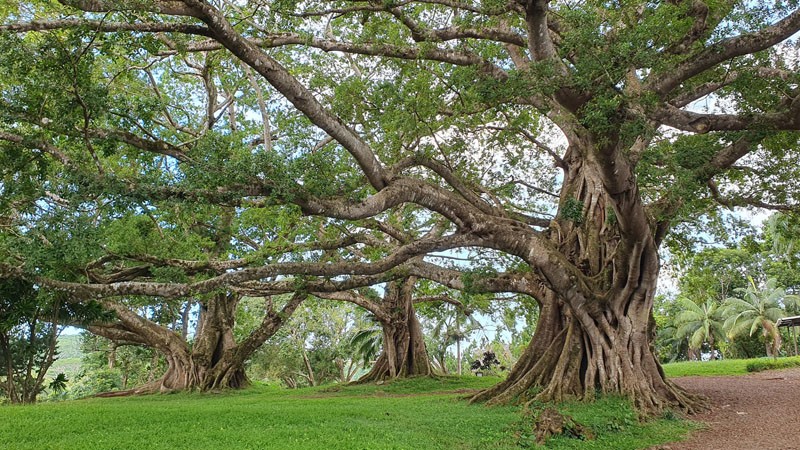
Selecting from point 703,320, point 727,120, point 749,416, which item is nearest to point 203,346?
point 749,416

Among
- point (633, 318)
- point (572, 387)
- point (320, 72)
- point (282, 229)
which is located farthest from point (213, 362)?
point (633, 318)

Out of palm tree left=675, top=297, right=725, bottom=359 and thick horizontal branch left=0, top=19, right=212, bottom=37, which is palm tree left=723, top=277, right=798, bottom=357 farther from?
thick horizontal branch left=0, top=19, right=212, bottom=37

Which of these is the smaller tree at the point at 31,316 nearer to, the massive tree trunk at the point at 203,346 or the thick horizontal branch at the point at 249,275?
the thick horizontal branch at the point at 249,275

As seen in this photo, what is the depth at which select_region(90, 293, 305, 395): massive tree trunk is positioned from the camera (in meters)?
17.2

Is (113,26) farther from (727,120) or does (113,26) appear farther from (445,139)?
(727,120)

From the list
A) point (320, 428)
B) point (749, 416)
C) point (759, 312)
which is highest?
point (759, 312)

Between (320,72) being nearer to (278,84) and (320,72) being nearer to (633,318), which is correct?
(278,84)

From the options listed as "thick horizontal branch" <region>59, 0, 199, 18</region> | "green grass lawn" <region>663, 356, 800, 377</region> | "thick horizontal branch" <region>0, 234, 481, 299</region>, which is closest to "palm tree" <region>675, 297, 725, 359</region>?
"green grass lawn" <region>663, 356, 800, 377</region>

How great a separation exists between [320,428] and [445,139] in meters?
6.37

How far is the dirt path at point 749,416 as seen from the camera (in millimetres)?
6974

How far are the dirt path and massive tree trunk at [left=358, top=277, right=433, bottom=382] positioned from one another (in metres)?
8.15

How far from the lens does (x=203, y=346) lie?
17844 millimetres

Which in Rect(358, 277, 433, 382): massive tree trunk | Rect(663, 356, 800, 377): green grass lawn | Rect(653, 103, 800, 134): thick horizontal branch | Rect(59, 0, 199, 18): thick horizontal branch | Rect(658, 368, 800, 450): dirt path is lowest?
Rect(658, 368, 800, 450): dirt path

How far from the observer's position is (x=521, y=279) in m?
11.5
